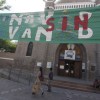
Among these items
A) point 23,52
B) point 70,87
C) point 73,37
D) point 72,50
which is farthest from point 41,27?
point 23,52

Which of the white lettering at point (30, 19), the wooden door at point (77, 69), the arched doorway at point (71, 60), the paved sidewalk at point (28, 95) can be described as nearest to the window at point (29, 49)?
the arched doorway at point (71, 60)

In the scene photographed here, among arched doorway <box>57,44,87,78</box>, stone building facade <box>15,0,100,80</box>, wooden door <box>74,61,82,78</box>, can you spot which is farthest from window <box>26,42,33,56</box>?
wooden door <box>74,61,82,78</box>

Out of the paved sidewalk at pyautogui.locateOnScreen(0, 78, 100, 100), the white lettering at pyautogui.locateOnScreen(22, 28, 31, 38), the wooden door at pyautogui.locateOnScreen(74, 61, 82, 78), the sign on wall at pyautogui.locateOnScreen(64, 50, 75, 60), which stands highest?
the sign on wall at pyautogui.locateOnScreen(64, 50, 75, 60)

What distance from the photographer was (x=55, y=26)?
17.9 ft

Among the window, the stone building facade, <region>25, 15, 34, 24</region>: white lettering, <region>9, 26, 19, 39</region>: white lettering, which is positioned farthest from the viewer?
the window

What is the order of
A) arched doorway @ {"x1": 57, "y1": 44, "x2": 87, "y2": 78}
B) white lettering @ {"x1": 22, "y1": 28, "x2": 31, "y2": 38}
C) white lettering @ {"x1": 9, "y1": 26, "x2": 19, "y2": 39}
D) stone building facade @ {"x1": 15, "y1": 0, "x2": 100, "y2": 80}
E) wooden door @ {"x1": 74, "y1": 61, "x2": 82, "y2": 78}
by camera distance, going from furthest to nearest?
arched doorway @ {"x1": 57, "y1": 44, "x2": 87, "y2": 78} → wooden door @ {"x1": 74, "y1": 61, "x2": 82, "y2": 78} → stone building facade @ {"x1": 15, "y1": 0, "x2": 100, "y2": 80} → white lettering @ {"x1": 9, "y1": 26, "x2": 19, "y2": 39} → white lettering @ {"x1": 22, "y1": 28, "x2": 31, "y2": 38}

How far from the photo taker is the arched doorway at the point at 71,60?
24.4 m

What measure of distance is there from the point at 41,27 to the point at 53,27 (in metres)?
0.39

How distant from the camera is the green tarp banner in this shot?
4.99m

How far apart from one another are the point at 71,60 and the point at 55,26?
65.0 feet

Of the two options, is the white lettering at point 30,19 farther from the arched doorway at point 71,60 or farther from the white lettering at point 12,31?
the arched doorway at point 71,60

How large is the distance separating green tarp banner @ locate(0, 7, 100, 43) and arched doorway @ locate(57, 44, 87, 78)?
18820 millimetres

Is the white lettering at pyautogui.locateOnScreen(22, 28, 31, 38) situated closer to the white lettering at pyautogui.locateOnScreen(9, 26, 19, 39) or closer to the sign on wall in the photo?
the white lettering at pyautogui.locateOnScreen(9, 26, 19, 39)

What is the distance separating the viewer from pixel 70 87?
1730cm
